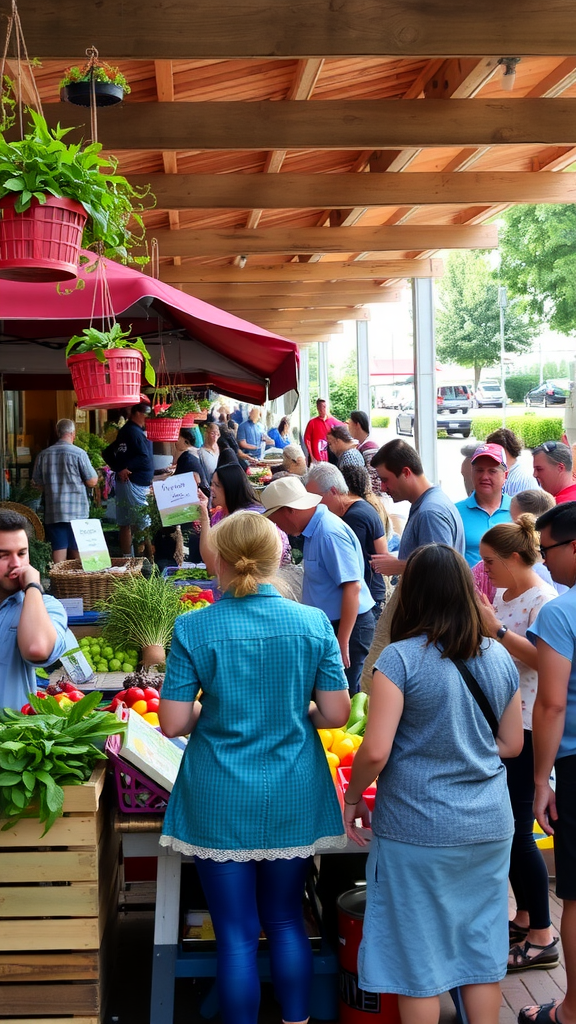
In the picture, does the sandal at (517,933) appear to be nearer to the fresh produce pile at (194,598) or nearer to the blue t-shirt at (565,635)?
the blue t-shirt at (565,635)

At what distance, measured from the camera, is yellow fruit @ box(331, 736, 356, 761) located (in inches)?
147

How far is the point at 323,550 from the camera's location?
470 centimetres

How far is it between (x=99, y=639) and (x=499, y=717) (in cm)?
288

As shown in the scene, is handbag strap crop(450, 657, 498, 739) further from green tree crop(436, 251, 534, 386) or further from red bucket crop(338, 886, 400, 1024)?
green tree crop(436, 251, 534, 386)

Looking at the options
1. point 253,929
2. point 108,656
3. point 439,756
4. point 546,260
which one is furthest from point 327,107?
point 546,260

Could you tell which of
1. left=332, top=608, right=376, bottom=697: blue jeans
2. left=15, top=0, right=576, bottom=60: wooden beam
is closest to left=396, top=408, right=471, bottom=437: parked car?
left=332, top=608, right=376, bottom=697: blue jeans

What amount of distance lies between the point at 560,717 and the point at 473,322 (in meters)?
40.0

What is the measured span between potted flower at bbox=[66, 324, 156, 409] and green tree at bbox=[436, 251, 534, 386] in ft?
117

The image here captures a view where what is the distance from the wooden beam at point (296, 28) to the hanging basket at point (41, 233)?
1789mm

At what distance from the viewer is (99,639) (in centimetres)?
512

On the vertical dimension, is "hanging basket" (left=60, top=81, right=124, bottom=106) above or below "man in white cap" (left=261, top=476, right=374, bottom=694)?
above

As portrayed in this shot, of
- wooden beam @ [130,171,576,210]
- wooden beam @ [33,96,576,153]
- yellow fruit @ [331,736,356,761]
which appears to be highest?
wooden beam @ [130,171,576,210]

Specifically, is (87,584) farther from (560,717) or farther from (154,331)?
(560,717)

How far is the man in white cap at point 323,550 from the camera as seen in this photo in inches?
182
